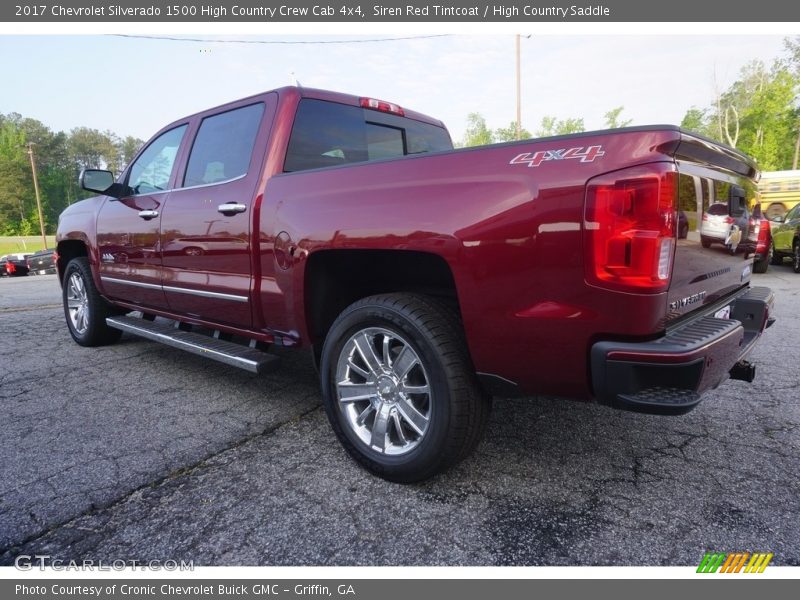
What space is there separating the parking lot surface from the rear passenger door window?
4.95 ft

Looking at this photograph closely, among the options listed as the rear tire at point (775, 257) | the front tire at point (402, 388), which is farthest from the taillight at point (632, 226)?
the rear tire at point (775, 257)

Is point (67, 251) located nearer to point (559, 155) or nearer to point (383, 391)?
point (383, 391)

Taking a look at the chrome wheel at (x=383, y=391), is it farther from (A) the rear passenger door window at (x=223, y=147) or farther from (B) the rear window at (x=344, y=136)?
(A) the rear passenger door window at (x=223, y=147)

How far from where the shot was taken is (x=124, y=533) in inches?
77.6

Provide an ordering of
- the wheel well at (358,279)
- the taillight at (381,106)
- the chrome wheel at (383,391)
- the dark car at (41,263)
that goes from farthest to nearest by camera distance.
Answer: the dark car at (41,263) < the taillight at (381,106) < the wheel well at (358,279) < the chrome wheel at (383,391)

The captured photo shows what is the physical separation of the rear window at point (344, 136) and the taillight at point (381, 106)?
1.1 inches

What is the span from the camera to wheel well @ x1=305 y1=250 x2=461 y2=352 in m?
2.59

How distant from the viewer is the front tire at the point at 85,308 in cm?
478

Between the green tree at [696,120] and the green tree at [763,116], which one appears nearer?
the green tree at [763,116]

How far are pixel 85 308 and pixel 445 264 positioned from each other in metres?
4.18

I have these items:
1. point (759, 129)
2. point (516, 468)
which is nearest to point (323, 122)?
point (516, 468)

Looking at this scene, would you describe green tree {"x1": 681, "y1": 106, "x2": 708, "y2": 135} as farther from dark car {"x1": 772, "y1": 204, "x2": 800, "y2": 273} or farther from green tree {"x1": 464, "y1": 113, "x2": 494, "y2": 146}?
dark car {"x1": 772, "y1": 204, "x2": 800, "y2": 273}

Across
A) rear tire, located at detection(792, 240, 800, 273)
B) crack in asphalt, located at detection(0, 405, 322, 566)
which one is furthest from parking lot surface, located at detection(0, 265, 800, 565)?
rear tire, located at detection(792, 240, 800, 273)

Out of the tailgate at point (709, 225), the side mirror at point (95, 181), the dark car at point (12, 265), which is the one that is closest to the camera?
the tailgate at point (709, 225)
